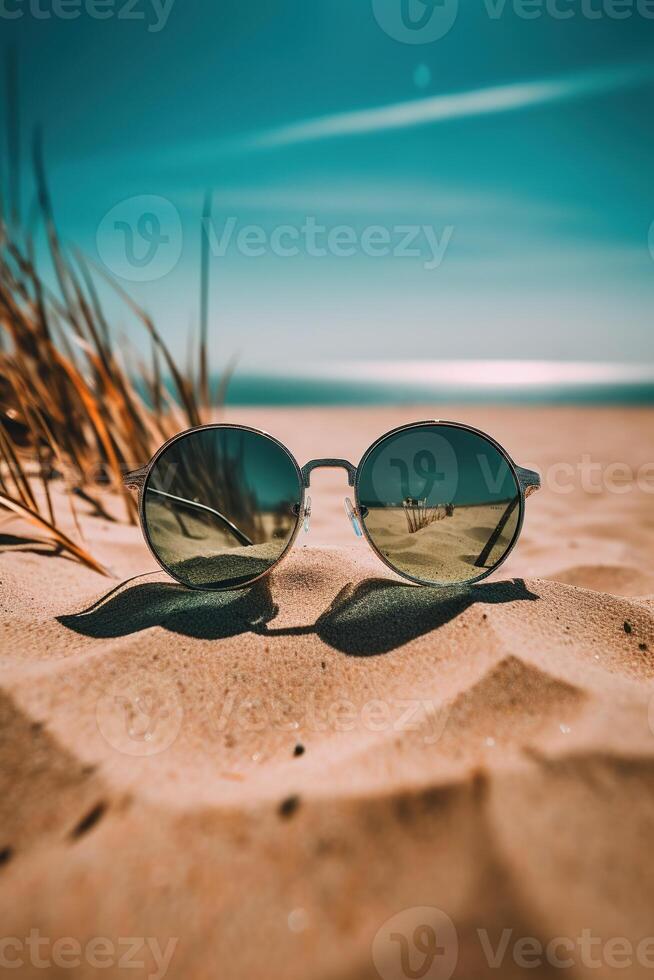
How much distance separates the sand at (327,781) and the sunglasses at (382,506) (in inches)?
3.5

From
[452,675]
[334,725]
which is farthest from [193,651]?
[452,675]

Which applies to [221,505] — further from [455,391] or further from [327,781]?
[455,391]

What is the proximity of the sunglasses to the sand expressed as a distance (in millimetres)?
89

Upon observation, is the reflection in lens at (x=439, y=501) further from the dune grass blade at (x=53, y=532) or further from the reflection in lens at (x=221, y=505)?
the dune grass blade at (x=53, y=532)

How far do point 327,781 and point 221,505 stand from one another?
0.99 metres

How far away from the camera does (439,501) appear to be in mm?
1437

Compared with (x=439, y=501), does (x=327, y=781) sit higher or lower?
lower

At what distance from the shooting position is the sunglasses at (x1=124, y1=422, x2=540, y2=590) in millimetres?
1376

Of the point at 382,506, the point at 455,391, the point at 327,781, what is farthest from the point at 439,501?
the point at 455,391

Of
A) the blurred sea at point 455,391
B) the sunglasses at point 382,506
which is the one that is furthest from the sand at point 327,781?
the blurred sea at point 455,391

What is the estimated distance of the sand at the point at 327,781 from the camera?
55 centimetres

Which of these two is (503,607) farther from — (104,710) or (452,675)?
(104,710)

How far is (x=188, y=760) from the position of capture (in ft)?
2.61

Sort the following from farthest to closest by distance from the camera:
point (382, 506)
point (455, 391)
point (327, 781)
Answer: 1. point (455, 391)
2. point (382, 506)
3. point (327, 781)
